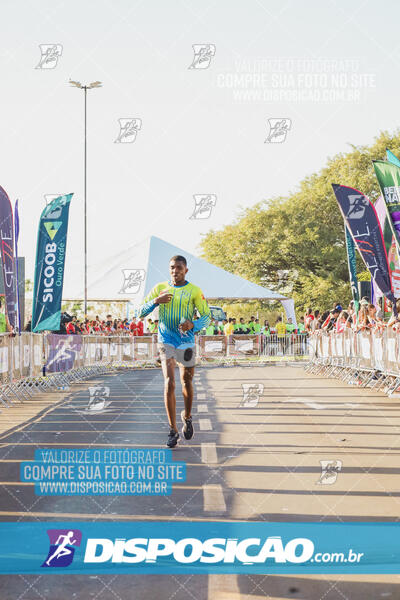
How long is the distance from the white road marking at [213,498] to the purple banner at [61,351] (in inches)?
488

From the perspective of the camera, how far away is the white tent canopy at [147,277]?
3609cm

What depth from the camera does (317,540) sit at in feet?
15.8

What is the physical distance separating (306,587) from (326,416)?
8.19 meters

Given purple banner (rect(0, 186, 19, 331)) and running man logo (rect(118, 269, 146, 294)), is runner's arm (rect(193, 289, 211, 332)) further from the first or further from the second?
running man logo (rect(118, 269, 146, 294))

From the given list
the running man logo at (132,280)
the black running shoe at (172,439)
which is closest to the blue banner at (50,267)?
the black running shoe at (172,439)

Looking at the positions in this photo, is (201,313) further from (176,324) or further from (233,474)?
(233,474)

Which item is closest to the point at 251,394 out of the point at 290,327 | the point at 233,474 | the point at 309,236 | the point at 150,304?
the point at 150,304

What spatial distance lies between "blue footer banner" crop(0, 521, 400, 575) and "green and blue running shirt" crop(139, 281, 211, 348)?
12.1ft

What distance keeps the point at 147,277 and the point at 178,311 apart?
88.8 ft

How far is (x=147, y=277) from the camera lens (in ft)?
117

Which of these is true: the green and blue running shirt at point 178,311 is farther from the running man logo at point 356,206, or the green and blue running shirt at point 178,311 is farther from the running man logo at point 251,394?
the running man logo at point 356,206

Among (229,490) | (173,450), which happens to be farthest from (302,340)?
(229,490)

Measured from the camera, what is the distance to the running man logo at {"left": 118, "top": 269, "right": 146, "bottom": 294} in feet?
117

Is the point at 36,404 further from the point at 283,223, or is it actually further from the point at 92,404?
the point at 283,223
